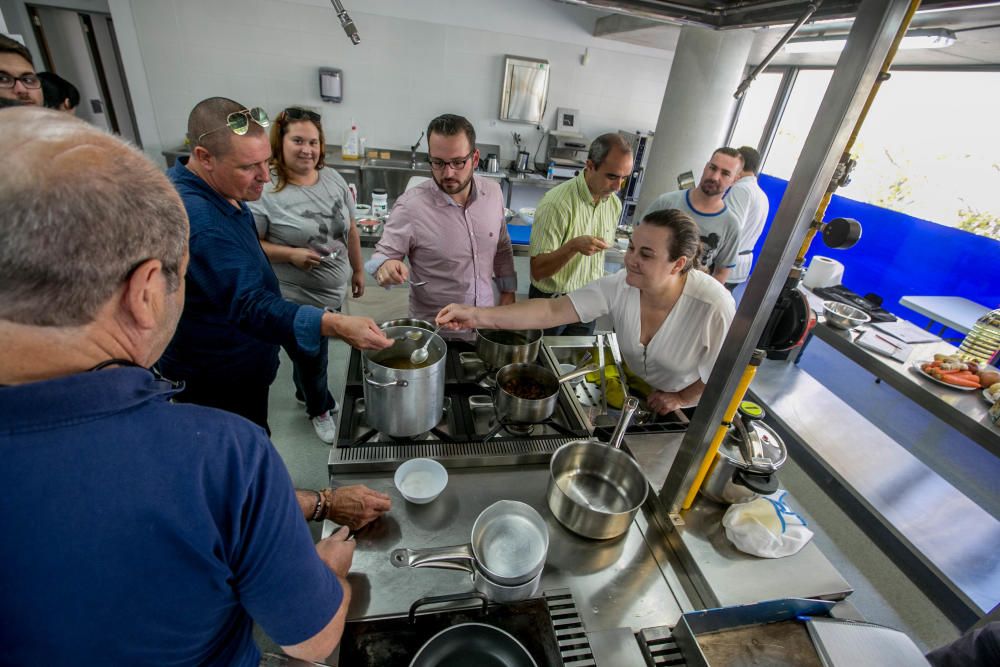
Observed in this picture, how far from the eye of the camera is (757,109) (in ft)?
23.5

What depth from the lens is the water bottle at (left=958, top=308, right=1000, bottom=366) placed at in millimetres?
2902

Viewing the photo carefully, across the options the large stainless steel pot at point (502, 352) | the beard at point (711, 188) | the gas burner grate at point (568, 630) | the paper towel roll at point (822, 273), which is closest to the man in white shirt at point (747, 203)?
the paper towel roll at point (822, 273)

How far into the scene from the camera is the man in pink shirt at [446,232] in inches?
83.7

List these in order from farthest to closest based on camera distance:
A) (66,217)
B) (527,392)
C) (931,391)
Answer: (931,391)
(527,392)
(66,217)

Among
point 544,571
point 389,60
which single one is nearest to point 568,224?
point 544,571

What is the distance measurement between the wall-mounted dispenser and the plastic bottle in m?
0.40

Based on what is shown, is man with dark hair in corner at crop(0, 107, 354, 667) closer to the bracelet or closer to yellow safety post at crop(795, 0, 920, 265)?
the bracelet

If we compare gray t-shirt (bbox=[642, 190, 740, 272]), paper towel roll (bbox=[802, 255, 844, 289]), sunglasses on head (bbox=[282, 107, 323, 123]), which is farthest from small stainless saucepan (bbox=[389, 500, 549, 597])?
paper towel roll (bbox=[802, 255, 844, 289])

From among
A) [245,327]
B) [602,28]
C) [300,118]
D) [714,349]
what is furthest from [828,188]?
[602,28]

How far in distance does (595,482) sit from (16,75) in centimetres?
361

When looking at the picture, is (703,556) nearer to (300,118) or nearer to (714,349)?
(714,349)

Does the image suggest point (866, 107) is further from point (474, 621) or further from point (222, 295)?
point (222, 295)

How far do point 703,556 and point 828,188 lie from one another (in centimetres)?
93

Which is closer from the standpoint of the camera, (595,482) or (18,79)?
(595,482)
